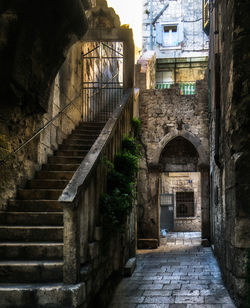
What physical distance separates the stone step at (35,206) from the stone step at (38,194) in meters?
0.27

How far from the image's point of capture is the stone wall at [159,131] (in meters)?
12.0

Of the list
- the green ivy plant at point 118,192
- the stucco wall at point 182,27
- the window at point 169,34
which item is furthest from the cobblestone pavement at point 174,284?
the window at point 169,34

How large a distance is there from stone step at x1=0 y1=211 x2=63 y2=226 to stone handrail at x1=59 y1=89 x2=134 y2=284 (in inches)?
21.6

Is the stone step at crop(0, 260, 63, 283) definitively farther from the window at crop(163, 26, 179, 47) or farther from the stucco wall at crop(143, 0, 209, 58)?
the window at crop(163, 26, 179, 47)

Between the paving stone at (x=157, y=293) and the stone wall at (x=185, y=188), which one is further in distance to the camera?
the stone wall at (x=185, y=188)

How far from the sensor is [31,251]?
4484mm

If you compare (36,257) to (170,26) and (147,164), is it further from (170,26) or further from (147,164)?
(170,26)

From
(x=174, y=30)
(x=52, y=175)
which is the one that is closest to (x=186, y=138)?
(x=52, y=175)

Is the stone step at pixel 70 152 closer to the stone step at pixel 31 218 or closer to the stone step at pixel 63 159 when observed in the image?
the stone step at pixel 63 159

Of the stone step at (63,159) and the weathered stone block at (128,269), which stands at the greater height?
the stone step at (63,159)

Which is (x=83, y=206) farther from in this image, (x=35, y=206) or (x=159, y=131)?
(x=159, y=131)

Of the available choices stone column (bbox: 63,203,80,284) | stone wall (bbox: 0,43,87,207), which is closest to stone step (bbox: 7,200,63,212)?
stone wall (bbox: 0,43,87,207)

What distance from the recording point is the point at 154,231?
464 inches

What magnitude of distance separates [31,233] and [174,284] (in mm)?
2752
